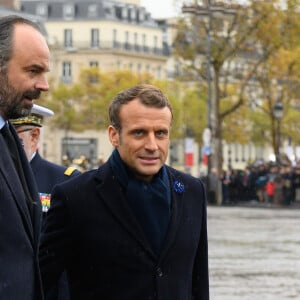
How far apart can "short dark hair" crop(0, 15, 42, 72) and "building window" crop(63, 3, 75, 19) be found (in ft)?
440

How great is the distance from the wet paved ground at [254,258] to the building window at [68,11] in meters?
105

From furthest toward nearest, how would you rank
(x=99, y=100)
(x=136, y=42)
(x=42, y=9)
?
(x=42, y=9) < (x=136, y=42) < (x=99, y=100)

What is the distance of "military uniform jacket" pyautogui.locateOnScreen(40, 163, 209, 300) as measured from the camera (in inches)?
221

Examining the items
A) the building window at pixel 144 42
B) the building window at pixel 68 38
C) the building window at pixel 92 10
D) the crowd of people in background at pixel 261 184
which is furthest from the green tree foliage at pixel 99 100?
the crowd of people in background at pixel 261 184

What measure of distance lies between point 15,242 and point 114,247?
1064 millimetres

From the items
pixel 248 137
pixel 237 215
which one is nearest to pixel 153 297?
pixel 237 215

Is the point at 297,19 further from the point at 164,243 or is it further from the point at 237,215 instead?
the point at 164,243

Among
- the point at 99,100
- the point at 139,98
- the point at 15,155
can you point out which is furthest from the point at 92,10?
the point at 15,155

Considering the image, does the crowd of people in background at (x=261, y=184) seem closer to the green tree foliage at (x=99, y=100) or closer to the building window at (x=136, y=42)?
the green tree foliage at (x=99, y=100)

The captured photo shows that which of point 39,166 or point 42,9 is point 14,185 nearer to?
point 39,166

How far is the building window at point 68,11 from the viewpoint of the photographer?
5453 inches

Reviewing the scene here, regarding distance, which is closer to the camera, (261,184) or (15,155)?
(15,155)

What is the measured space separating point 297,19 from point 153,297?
48.1 meters

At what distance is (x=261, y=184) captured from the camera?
50.1 metres
